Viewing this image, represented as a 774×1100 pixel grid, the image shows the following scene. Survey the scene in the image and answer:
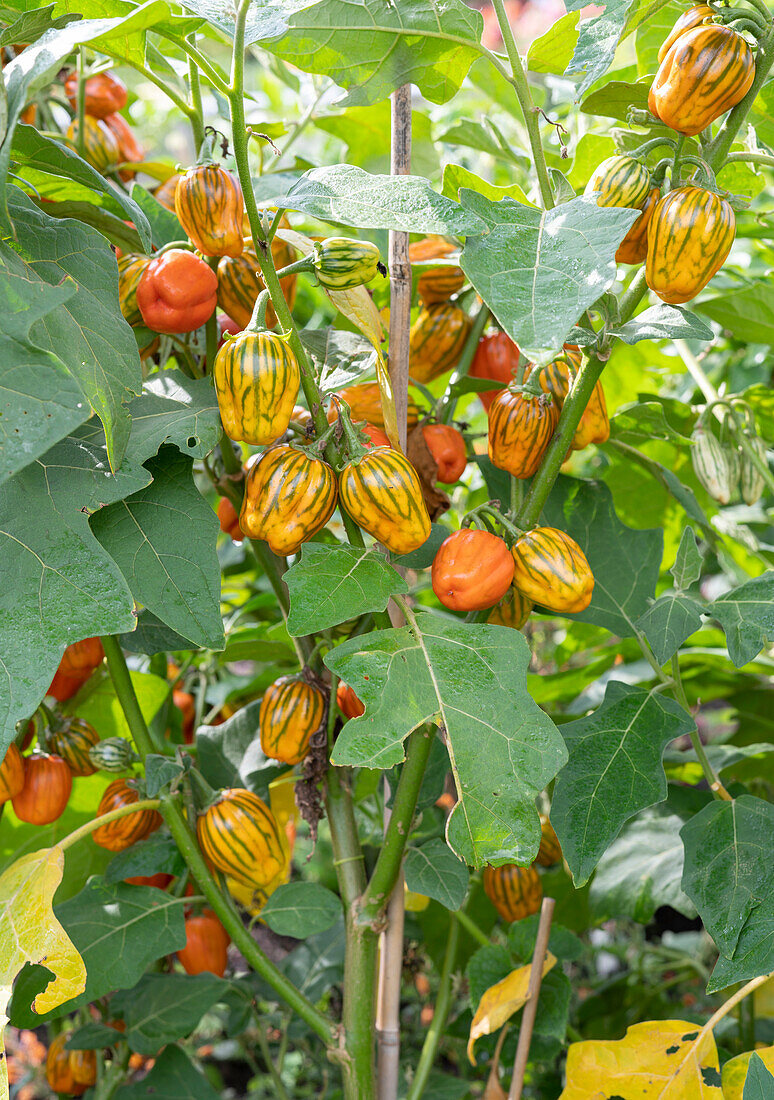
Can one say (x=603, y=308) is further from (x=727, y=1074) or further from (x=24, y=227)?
(x=727, y=1074)

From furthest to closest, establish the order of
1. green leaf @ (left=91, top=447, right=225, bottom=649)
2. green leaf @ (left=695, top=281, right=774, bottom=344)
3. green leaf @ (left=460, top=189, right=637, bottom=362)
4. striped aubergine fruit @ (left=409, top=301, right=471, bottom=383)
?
1. green leaf @ (left=695, top=281, right=774, bottom=344)
2. striped aubergine fruit @ (left=409, top=301, right=471, bottom=383)
3. green leaf @ (left=91, top=447, right=225, bottom=649)
4. green leaf @ (left=460, top=189, right=637, bottom=362)

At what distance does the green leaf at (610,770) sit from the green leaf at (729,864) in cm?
6

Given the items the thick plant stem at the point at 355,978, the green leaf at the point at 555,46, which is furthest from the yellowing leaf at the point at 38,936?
the green leaf at the point at 555,46

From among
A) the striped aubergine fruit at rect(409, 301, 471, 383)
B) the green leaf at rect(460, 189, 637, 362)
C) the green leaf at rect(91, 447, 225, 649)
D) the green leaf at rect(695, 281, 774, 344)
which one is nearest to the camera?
the green leaf at rect(460, 189, 637, 362)

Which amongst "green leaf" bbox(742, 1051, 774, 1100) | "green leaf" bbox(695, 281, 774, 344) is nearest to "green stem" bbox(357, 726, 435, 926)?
"green leaf" bbox(742, 1051, 774, 1100)

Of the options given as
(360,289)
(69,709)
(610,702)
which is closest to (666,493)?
(610,702)

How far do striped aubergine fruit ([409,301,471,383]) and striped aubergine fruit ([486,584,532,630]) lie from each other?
8.3 inches

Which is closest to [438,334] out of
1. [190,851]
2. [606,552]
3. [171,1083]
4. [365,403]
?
[365,403]

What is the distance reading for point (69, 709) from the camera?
824 millimetres

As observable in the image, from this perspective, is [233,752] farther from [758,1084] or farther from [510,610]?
[758,1084]

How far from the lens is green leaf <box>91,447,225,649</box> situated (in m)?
0.49

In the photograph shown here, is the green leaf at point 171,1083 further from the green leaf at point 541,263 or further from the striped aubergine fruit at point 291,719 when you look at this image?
the green leaf at point 541,263

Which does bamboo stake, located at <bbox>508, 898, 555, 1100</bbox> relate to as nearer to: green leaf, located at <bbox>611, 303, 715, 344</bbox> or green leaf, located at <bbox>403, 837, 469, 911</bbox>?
Answer: green leaf, located at <bbox>403, 837, 469, 911</bbox>

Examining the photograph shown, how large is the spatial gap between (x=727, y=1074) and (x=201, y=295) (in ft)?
1.91
